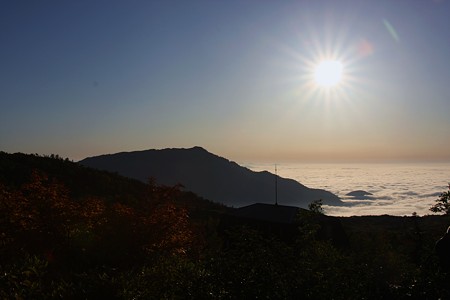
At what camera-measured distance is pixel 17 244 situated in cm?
1434

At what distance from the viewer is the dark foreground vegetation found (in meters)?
7.93

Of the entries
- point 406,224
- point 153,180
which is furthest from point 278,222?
point 406,224

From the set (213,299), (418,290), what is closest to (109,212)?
(213,299)

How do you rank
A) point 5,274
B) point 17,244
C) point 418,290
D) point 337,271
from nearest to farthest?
point 418,290 → point 337,271 → point 5,274 → point 17,244

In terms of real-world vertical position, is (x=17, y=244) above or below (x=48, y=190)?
below

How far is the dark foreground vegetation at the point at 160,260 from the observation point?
312 inches

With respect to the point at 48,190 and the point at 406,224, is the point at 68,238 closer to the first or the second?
the point at 48,190

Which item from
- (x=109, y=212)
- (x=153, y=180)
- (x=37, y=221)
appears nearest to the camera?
(x=37, y=221)

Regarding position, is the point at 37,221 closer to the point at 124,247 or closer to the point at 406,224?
the point at 124,247

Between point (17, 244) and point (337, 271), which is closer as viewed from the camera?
point (337, 271)

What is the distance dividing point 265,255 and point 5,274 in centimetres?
741

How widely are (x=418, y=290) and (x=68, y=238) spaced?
554 inches

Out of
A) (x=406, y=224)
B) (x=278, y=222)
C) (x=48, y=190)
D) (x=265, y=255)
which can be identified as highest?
(x=48, y=190)

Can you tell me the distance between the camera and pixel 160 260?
38.7 ft
